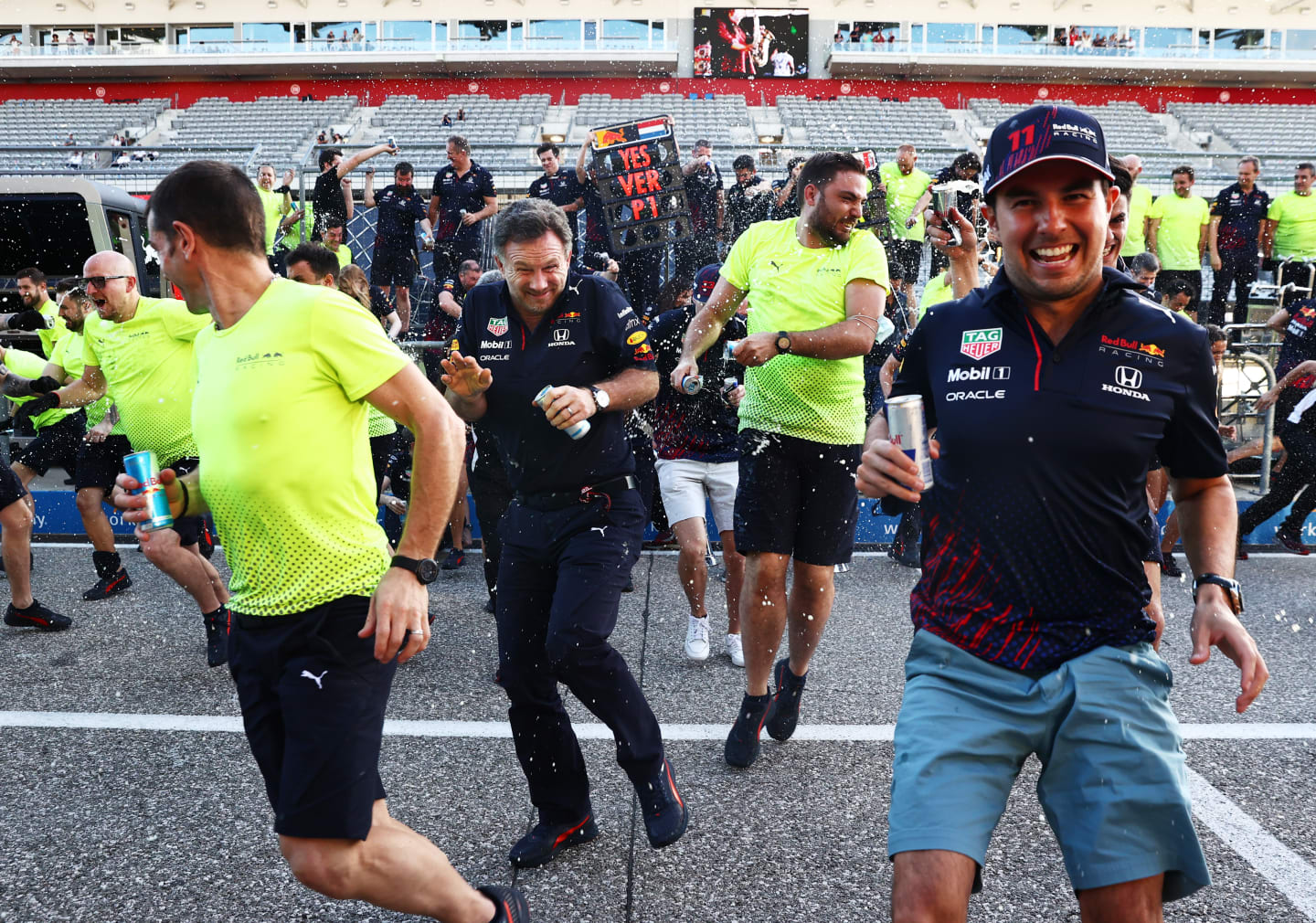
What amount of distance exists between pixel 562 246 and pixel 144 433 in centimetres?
343

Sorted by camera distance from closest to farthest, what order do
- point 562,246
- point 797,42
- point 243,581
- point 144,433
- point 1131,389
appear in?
point 1131,389 → point 243,581 → point 562,246 → point 144,433 → point 797,42

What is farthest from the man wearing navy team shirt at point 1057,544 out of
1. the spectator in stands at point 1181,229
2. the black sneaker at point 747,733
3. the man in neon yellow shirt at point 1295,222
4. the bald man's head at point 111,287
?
the man in neon yellow shirt at point 1295,222

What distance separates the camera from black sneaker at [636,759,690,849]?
3088mm

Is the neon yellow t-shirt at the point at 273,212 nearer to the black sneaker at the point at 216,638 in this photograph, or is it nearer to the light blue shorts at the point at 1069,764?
the black sneaker at the point at 216,638

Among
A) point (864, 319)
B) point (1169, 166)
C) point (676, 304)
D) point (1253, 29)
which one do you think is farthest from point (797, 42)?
point (864, 319)

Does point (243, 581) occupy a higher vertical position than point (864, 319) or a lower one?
lower

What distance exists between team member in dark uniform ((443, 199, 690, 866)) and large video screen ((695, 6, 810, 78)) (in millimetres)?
34706

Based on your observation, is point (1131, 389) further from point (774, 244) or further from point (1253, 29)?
point (1253, 29)

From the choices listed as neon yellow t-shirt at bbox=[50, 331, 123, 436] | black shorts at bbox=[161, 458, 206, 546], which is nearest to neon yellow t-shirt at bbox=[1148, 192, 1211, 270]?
black shorts at bbox=[161, 458, 206, 546]

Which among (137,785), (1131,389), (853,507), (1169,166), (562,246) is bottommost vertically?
(137,785)

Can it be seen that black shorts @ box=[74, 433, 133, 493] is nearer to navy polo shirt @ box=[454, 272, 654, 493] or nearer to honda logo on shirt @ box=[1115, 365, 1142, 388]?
navy polo shirt @ box=[454, 272, 654, 493]

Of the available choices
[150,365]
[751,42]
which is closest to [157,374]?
[150,365]

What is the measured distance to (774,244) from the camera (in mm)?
4098

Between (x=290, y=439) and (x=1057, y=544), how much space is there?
1.69 metres
